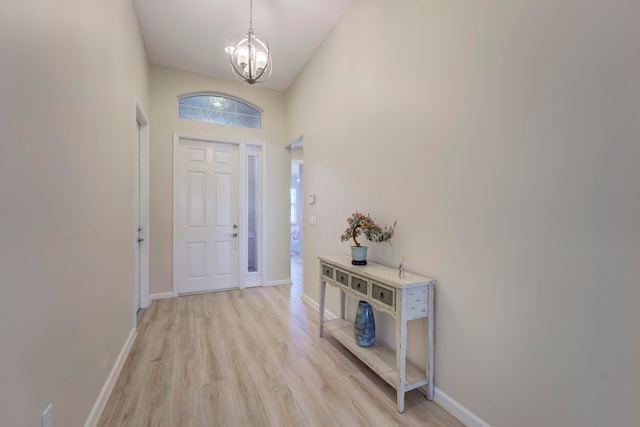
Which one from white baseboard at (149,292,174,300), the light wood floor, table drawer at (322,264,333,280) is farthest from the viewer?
white baseboard at (149,292,174,300)

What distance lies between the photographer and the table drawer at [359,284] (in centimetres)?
206

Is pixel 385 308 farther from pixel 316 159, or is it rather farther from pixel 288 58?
pixel 288 58

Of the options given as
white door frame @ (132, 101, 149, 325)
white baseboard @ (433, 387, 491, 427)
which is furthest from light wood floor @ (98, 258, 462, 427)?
white door frame @ (132, 101, 149, 325)

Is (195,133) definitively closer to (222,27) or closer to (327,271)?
(222,27)

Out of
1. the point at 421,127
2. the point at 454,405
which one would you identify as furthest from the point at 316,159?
the point at 454,405

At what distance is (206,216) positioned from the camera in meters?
4.10

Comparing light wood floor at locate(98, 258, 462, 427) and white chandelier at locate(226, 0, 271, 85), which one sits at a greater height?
white chandelier at locate(226, 0, 271, 85)

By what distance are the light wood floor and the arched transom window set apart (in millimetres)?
2784

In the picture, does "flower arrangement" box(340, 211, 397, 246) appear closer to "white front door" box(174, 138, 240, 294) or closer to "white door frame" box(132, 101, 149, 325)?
"white front door" box(174, 138, 240, 294)

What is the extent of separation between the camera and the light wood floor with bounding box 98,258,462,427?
65.7 inches

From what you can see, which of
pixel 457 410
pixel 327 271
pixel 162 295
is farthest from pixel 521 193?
pixel 162 295

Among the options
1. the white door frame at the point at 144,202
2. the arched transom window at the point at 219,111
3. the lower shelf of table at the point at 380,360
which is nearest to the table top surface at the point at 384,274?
the lower shelf of table at the point at 380,360

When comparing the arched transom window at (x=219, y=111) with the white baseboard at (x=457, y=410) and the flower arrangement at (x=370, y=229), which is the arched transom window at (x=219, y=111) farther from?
the white baseboard at (x=457, y=410)

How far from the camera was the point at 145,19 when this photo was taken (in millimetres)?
2906
